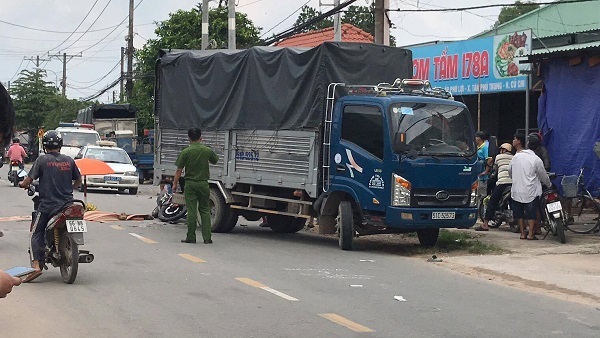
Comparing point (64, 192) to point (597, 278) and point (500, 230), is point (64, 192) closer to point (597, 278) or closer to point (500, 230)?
point (597, 278)

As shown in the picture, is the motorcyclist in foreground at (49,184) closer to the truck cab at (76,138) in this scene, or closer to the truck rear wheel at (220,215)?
the truck rear wheel at (220,215)

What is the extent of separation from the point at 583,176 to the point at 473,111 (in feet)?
33.0

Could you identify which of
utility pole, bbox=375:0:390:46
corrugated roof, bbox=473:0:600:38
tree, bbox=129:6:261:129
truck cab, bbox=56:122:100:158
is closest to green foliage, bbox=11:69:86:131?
tree, bbox=129:6:261:129

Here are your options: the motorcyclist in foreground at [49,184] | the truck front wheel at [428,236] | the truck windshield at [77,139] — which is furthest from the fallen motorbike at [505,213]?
the truck windshield at [77,139]

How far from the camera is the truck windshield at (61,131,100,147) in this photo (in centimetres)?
3486

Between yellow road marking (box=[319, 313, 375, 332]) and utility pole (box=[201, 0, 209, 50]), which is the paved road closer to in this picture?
yellow road marking (box=[319, 313, 375, 332])

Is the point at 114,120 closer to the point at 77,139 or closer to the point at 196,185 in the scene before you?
the point at 77,139

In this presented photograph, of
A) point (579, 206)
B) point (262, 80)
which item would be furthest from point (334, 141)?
point (579, 206)

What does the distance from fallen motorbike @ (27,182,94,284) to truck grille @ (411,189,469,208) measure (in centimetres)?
541

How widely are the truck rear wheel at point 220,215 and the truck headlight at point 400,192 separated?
13.9 ft

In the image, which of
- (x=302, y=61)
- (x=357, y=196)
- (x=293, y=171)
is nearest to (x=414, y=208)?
(x=357, y=196)

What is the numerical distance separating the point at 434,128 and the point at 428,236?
80.4 inches

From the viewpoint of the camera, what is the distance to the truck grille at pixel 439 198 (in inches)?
559

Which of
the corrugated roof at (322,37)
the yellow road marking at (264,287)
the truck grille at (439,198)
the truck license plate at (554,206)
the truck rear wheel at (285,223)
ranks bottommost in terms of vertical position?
the yellow road marking at (264,287)
